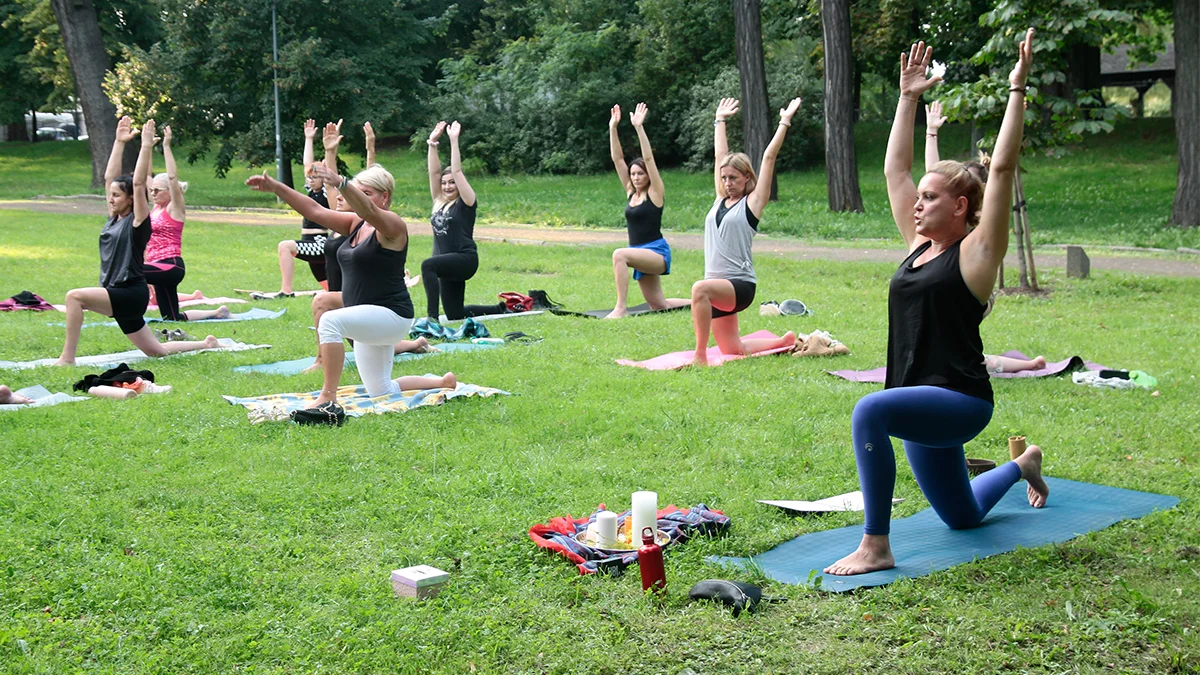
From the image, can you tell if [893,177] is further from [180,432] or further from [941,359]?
[180,432]

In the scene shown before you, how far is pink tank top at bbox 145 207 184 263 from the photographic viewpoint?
40.2 ft

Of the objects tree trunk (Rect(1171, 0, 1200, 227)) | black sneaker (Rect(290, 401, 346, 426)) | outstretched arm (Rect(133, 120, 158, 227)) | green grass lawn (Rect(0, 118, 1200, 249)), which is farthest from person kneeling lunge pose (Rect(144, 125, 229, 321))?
tree trunk (Rect(1171, 0, 1200, 227))

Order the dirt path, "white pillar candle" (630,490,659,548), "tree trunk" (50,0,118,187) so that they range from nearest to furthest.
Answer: "white pillar candle" (630,490,659,548)
the dirt path
"tree trunk" (50,0,118,187)

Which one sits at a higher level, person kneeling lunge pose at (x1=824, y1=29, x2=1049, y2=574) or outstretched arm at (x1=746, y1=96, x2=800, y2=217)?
outstretched arm at (x1=746, y1=96, x2=800, y2=217)

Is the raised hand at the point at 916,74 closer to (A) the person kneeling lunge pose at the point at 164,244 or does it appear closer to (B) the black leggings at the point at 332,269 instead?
(B) the black leggings at the point at 332,269

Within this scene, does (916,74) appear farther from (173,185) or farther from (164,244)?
(164,244)

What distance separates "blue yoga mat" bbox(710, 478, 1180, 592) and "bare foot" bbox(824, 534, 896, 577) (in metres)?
0.03

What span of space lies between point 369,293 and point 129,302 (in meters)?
3.01

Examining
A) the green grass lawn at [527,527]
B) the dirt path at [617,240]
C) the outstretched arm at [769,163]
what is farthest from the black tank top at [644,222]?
the dirt path at [617,240]


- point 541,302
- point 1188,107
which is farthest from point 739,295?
point 1188,107

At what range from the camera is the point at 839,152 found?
23906 millimetres

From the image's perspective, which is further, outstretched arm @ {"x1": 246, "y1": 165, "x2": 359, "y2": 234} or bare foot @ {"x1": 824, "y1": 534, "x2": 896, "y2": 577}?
outstretched arm @ {"x1": 246, "y1": 165, "x2": 359, "y2": 234}

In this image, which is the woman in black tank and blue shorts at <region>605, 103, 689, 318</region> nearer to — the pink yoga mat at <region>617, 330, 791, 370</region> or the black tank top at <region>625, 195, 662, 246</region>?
the black tank top at <region>625, 195, 662, 246</region>

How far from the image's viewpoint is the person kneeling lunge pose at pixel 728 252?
31.4ft
